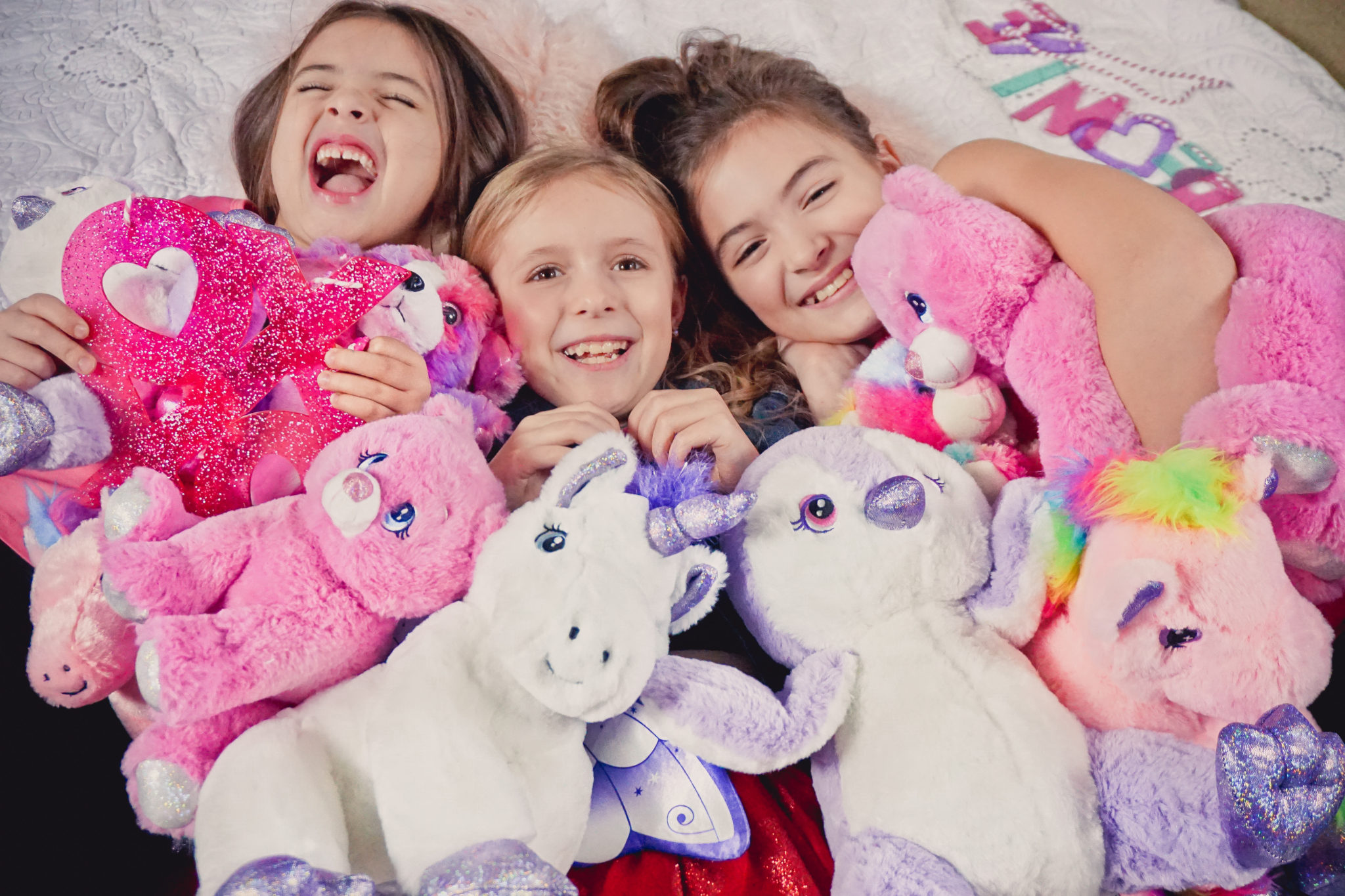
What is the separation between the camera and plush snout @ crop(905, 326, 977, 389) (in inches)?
35.0

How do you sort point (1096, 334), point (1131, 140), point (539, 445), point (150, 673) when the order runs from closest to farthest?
point (150, 673)
point (1096, 334)
point (539, 445)
point (1131, 140)

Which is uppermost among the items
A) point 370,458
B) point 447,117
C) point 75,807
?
point 447,117

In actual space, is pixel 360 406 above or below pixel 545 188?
below

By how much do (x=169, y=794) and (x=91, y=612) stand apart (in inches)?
7.4

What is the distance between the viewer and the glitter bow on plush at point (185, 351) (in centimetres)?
88

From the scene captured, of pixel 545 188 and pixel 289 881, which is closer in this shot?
pixel 289 881

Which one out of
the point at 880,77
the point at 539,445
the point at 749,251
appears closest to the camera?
the point at 539,445

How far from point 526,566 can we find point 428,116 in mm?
834

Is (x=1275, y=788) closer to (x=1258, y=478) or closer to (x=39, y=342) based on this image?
(x=1258, y=478)

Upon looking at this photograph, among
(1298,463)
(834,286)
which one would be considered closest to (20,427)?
(834,286)

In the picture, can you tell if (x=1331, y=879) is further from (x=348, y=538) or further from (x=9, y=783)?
(x=9, y=783)

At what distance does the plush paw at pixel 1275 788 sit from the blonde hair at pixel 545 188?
2.95 ft

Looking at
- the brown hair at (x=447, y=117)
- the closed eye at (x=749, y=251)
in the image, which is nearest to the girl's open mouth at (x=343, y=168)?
the brown hair at (x=447, y=117)

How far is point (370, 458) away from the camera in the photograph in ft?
2.41
